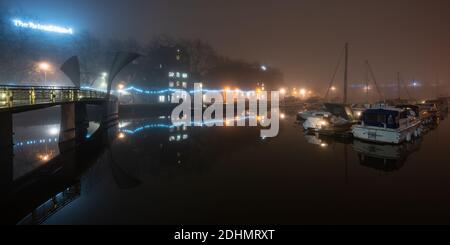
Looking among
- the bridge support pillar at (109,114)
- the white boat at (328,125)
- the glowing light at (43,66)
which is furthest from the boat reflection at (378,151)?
the glowing light at (43,66)

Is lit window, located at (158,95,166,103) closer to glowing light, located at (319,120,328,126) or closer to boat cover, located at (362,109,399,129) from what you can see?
glowing light, located at (319,120,328,126)

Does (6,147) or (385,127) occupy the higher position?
(385,127)

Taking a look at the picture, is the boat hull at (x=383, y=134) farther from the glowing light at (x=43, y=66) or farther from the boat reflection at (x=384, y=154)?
the glowing light at (x=43, y=66)

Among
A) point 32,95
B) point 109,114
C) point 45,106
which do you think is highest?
point 32,95

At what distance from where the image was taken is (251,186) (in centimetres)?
1295

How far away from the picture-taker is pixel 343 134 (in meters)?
26.0

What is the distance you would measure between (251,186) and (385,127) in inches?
570

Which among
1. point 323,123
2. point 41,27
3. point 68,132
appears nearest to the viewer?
point 68,132

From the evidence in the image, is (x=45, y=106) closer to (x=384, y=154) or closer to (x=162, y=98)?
(x=384, y=154)

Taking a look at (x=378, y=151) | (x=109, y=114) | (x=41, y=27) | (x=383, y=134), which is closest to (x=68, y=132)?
(x=109, y=114)

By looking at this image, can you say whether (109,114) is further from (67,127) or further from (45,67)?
(45,67)

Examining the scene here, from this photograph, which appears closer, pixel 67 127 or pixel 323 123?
pixel 67 127

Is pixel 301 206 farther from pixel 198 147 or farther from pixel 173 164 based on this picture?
pixel 198 147

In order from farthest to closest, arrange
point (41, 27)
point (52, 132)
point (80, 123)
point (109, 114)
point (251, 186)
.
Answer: point (41, 27), point (109, 114), point (80, 123), point (52, 132), point (251, 186)
